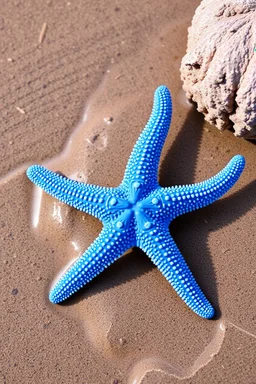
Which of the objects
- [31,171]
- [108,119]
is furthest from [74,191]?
[108,119]

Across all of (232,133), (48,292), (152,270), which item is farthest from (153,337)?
(232,133)

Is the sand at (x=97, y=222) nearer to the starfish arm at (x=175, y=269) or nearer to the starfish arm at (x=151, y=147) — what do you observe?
the starfish arm at (x=175, y=269)

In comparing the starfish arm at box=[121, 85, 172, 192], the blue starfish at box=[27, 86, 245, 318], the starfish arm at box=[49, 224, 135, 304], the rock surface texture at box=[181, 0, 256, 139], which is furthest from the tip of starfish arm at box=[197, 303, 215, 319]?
the rock surface texture at box=[181, 0, 256, 139]

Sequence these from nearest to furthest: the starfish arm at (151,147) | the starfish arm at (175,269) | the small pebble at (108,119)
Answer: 1. the starfish arm at (175,269)
2. the starfish arm at (151,147)
3. the small pebble at (108,119)

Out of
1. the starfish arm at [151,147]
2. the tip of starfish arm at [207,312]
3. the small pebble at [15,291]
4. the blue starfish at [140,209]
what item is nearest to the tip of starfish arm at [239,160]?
the blue starfish at [140,209]

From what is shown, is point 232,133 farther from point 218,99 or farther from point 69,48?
point 69,48

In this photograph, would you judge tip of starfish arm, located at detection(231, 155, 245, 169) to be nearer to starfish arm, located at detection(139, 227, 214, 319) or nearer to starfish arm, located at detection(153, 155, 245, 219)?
starfish arm, located at detection(153, 155, 245, 219)

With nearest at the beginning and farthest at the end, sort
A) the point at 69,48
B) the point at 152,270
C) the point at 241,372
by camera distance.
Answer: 1. the point at 241,372
2. the point at 152,270
3. the point at 69,48
